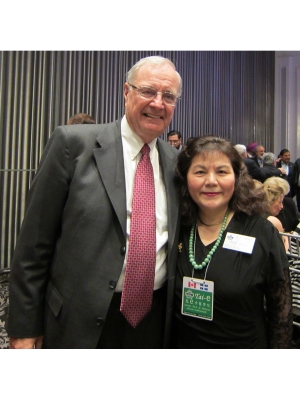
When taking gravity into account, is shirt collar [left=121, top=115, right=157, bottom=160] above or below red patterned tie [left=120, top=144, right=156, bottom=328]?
above

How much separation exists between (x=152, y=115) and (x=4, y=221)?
3.29m

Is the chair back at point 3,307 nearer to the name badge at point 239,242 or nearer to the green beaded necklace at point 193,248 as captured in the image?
the green beaded necklace at point 193,248

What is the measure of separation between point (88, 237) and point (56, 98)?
3.64 meters

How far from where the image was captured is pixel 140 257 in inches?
48.8

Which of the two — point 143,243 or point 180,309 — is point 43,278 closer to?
point 143,243

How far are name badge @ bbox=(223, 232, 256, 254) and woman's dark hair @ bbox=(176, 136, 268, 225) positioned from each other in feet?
0.39

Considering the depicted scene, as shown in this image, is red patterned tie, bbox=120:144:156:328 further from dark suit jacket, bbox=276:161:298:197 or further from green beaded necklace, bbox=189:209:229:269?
dark suit jacket, bbox=276:161:298:197

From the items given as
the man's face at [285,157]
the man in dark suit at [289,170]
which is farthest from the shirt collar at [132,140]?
the man's face at [285,157]

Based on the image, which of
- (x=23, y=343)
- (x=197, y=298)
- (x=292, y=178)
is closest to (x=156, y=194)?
(x=197, y=298)

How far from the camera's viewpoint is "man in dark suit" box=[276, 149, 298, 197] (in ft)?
22.2

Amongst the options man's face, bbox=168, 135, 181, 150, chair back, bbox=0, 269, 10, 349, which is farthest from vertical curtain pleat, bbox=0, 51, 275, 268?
man's face, bbox=168, 135, 181, 150

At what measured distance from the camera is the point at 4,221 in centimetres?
400

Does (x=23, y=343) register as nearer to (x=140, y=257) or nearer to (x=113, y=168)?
(x=140, y=257)
